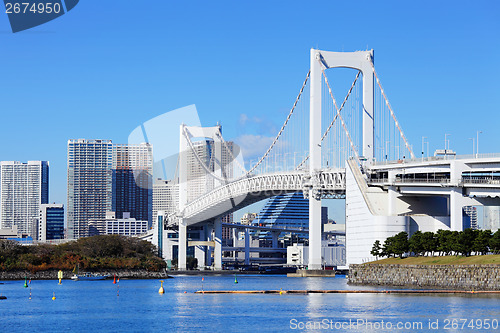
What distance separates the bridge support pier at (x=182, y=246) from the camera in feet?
381

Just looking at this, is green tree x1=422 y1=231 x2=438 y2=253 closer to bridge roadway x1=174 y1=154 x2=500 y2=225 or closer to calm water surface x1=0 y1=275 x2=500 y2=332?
bridge roadway x1=174 y1=154 x2=500 y2=225

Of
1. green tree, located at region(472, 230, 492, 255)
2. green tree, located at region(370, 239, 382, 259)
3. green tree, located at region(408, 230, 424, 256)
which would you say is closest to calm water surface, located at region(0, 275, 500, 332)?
green tree, located at region(472, 230, 492, 255)

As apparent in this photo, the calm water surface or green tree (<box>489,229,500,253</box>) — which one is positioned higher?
green tree (<box>489,229,500,253</box>)

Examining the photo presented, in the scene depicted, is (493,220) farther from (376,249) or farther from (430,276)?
(430,276)

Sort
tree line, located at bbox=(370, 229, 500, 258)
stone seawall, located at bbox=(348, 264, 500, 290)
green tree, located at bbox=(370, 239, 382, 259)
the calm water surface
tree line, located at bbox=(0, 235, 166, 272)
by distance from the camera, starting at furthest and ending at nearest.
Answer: tree line, located at bbox=(0, 235, 166, 272), green tree, located at bbox=(370, 239, 382, 259), tree line, located at bbox=(370, 229, 500, 258), stone seawall, located at bbox=(348, 264, 500, 290), the calm water surface

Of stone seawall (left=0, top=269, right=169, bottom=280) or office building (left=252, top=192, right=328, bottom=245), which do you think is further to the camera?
office building (left=252, top=192, right=328, bottom=245)

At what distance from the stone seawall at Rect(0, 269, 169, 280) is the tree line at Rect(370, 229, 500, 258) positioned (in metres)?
35.6

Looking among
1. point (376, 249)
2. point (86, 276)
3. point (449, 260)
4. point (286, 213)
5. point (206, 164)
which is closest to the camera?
point (449, 260)

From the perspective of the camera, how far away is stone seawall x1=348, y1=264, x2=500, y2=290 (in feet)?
154

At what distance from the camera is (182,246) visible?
118 metres

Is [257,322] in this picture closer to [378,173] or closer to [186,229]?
[378,173]

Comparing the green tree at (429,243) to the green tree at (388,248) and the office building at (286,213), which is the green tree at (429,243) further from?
the office building at (286,213)

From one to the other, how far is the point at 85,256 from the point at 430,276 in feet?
172

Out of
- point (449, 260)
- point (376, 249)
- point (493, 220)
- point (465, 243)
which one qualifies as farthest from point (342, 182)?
point (493, 220)
